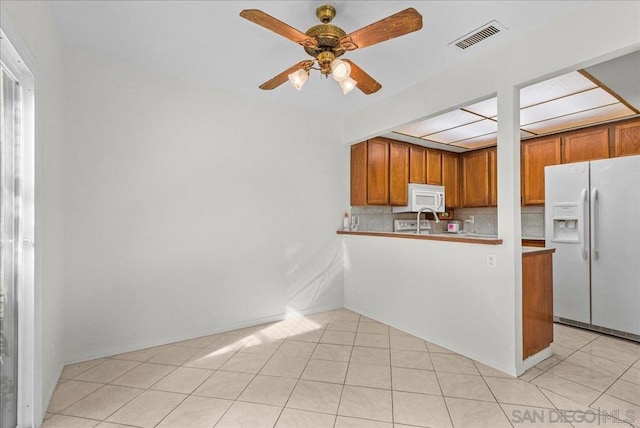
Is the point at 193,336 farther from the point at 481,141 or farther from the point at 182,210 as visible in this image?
the point at 481,141

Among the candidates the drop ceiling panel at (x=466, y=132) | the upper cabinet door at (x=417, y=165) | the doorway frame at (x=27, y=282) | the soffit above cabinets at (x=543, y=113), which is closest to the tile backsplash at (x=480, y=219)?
the upper cabinet door at (x=417, y=165)

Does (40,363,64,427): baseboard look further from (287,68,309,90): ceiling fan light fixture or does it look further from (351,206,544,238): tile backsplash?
(351,206,544,238): tile backsplash

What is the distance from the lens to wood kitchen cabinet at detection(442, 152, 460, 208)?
5.23 m

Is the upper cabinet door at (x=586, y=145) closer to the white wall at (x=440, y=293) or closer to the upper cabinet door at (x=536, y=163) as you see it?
the upper cabinet door at (x=536, y=163)

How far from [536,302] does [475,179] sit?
9.84 ft

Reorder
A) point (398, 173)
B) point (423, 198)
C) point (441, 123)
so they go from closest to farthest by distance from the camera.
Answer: point (441, 123)
point (398, 173)
point (423, 198)

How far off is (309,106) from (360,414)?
319 cm

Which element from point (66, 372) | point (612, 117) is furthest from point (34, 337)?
point (612, 117)

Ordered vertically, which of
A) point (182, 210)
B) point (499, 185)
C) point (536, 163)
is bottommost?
point (182, 210)

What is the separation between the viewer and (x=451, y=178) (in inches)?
210

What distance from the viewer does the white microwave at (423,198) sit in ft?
15.1

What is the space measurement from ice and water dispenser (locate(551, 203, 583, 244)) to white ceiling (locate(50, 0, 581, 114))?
2113 mm

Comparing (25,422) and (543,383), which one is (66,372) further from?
(543,383)
